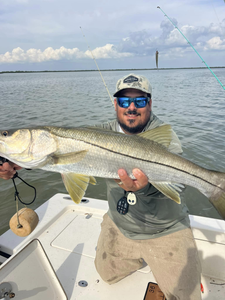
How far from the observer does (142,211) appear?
320cm

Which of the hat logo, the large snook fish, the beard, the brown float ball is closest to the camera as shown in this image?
the large snook fish

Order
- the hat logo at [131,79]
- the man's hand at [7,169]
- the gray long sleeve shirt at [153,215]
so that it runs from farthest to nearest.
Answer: the hat logo at [131,79] → the gray long sleeve shirt at [153,215] → the man's hand at [7,169]

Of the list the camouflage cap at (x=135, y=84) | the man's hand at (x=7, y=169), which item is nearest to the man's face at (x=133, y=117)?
the camouflage cap at (x=135, y=84)

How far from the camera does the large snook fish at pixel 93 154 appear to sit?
2.49m

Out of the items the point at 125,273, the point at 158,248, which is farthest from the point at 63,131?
the point at 125,273

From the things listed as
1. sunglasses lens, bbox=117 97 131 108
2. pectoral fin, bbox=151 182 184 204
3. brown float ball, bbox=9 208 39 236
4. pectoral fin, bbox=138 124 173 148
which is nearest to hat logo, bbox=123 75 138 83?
sunglasses lens, bbox=117 97 131 108

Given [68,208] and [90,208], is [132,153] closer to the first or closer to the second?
[90,208]

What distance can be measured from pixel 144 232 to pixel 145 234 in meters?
0.04

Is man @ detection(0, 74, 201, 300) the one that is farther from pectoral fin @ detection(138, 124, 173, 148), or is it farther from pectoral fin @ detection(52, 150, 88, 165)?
pectoral fin @ detection(52, 150, 88, 165)

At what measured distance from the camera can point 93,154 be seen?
8.25ft

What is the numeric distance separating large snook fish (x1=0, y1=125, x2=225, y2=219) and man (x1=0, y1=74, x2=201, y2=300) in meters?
0.31

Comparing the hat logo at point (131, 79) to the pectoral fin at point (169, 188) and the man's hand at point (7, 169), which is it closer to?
the pectoral fin at point (169, 188)

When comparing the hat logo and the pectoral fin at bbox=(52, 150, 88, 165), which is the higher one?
the hat logo

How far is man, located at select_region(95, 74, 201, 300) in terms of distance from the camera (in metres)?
2.92
